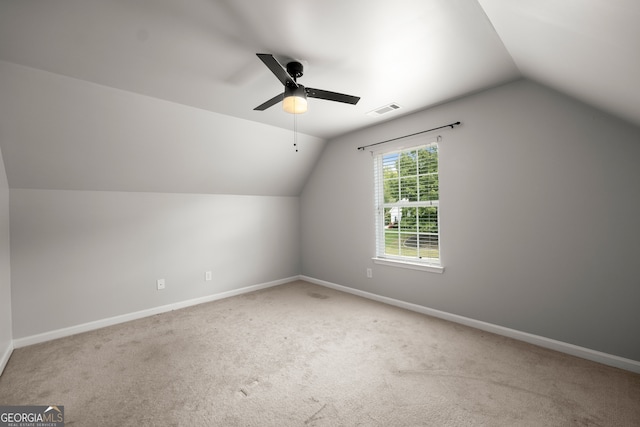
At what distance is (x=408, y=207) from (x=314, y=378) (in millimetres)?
2350

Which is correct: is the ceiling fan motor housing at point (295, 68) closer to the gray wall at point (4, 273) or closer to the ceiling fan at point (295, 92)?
the ceiling fan at point (295, 92)

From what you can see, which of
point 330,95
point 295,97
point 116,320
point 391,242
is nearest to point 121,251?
point 116,320

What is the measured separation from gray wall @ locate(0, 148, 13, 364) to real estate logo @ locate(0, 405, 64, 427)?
0.89m

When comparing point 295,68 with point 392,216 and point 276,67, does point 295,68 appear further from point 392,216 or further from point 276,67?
point 392,216

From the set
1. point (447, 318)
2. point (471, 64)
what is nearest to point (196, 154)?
point (471, 64)

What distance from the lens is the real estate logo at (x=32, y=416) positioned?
1696mm

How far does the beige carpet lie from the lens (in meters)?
1.70

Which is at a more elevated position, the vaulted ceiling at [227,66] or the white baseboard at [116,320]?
the vaulted ceiling at [227,66]

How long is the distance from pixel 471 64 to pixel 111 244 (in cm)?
423

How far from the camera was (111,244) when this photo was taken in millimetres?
3254

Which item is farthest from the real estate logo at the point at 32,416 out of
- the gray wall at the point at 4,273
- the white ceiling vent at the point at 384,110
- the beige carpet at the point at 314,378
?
the white ceiling vent at the point at 384,110

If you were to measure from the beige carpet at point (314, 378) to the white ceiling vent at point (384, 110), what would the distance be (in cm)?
251

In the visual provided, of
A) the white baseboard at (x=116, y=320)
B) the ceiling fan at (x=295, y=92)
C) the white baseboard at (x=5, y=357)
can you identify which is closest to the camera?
the ceiling fan at (x=295, y=92)

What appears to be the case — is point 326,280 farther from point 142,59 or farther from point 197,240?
point 142,59
